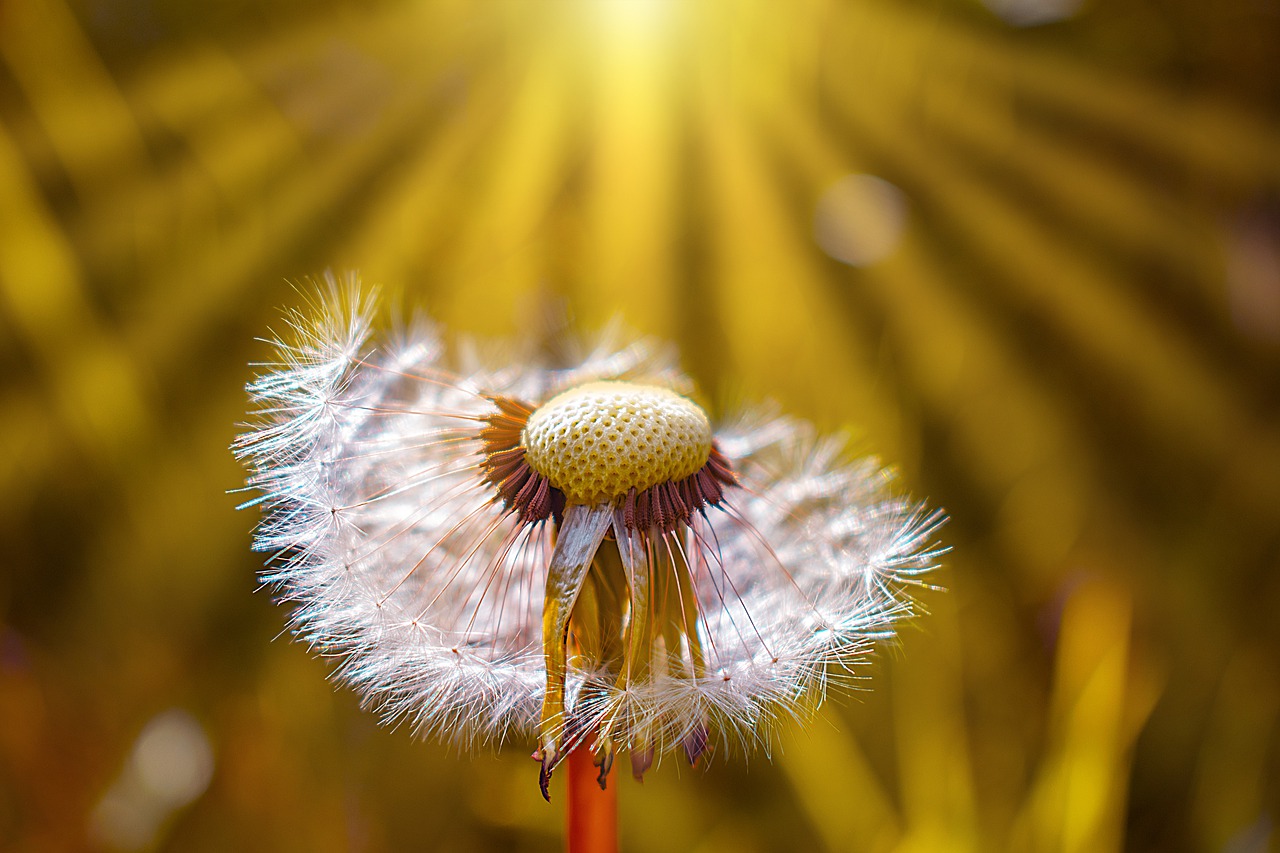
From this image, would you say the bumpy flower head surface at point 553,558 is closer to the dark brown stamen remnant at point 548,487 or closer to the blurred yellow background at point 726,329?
the dark brown stamen remnant at point 548,487

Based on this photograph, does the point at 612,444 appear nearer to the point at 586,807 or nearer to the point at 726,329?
the point at 586,807

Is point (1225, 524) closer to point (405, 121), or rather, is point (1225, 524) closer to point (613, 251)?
point (613, 251)

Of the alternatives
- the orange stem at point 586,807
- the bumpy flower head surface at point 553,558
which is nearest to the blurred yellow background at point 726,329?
the bumpy flower head surface at point 553,558

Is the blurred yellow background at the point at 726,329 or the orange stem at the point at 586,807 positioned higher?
the blurred yellow background at the point at 726,329

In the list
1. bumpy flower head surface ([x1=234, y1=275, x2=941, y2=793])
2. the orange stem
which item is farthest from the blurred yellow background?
the orange stem

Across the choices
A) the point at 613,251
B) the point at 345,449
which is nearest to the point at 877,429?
the point at 613,251

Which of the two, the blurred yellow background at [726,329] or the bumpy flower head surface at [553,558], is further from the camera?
the blurred yellow background at [726,329]

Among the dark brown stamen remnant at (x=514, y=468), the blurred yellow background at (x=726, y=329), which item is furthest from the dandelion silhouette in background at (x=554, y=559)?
the blurred yellow background at (x=726, y=329)

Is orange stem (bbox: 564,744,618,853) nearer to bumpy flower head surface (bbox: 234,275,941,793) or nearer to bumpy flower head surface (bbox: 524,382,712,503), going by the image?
bumpy flower head surface (bbox: 234,275,941,793)
